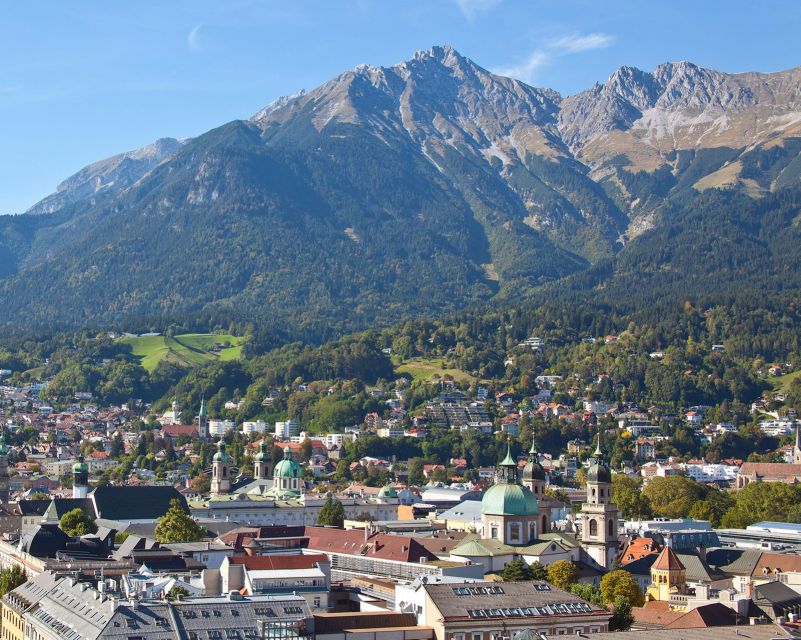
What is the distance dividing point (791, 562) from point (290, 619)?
169 ft

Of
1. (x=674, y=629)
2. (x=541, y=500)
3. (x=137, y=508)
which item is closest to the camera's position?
(x=674, y=629)

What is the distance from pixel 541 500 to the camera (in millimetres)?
116812

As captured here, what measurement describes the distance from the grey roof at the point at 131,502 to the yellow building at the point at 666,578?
4678 cm

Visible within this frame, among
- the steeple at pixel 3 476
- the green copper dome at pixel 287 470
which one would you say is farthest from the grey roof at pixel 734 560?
the steeple at pixel 3 476

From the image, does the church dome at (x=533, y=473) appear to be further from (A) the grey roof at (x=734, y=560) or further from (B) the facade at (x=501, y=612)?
(B) the facade at (x=501, y=612)

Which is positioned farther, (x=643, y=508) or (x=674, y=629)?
(x=643, y=508)

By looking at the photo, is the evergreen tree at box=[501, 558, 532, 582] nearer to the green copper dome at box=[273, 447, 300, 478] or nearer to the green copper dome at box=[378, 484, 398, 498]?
the green copper dome at box=[378, 484, 398, 498]

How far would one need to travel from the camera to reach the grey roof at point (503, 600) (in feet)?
238

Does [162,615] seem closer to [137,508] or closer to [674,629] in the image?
[674,629]

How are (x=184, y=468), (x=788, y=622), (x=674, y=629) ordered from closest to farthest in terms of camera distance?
1. (x=674, y=629)
2. (x=788, y=622)
3. (x=184, y=468)

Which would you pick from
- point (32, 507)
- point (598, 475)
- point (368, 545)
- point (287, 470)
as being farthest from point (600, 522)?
point (32, 507)

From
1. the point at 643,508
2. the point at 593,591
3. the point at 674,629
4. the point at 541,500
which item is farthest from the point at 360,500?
the point at 674,629

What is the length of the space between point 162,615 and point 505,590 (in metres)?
18.6

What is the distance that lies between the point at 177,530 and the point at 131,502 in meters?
19.3
